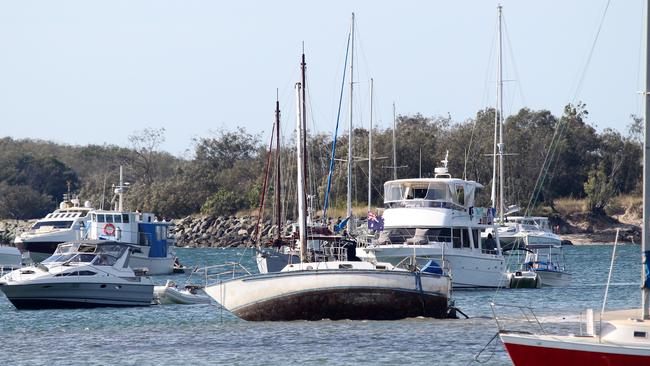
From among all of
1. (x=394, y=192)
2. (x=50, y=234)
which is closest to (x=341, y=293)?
(x=394, y=192)

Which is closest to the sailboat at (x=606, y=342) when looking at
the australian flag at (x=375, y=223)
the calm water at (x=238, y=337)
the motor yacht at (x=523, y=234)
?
the calm water at (x=238, y=337)

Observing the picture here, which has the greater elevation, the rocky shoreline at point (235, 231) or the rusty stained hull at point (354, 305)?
the rocky shoreline at point (235, 231)

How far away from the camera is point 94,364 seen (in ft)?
114

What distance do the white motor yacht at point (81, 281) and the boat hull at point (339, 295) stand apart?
354 inches

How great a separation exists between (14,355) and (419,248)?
22061 mm

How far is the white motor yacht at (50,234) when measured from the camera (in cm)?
8425

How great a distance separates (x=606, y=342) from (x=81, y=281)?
27.7 m

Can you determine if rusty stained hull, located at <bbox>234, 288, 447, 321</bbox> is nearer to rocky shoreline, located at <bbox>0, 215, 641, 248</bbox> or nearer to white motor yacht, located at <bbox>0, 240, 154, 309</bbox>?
white motor yacht, located at <bbox>0, 240, 154, 309</bbox>

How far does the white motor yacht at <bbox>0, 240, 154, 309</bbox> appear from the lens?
4947cm

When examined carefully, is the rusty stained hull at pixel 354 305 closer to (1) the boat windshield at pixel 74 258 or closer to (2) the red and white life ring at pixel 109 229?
(1) the boat windshield at pixel 74 258

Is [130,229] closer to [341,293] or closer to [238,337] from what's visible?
[341,293]

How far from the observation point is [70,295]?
4972 cm

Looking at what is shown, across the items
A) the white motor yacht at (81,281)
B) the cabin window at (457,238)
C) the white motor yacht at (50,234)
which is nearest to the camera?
the white motor yacht at (81,281)

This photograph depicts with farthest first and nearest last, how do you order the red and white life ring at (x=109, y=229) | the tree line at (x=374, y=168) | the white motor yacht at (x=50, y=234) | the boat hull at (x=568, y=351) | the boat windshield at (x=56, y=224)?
the tree line at (x=374, y=168)
the boat windshield at (x=56, y=224)
the white motor yacht at (x=50, y=234)
the red and white life ring at (x=109, y=229)
the boat hull at (x=568, y=351)
